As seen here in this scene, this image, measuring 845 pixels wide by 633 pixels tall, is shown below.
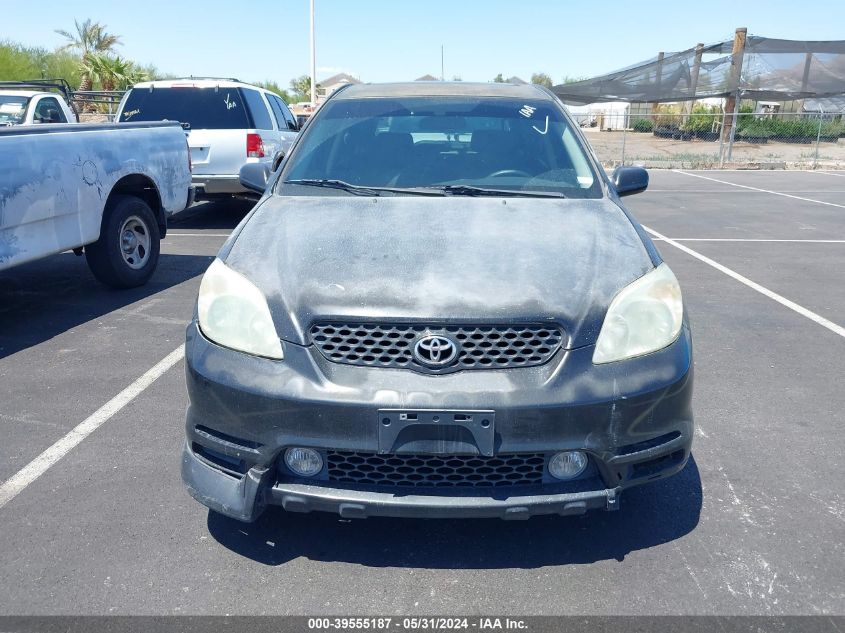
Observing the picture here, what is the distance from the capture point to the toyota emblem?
262 centimetres

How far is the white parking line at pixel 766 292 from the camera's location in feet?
20.1

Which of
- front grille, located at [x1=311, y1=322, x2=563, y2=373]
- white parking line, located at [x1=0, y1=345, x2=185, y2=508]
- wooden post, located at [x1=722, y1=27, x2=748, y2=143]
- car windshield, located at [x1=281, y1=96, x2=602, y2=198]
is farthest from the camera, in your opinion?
wooden post, located at [x1=722, y1=27, x2=748, y2=143]

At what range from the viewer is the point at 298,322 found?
273cm

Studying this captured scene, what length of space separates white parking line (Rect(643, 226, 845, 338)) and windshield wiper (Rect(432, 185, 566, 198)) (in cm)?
334

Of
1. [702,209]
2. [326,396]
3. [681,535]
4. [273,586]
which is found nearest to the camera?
[326,396]

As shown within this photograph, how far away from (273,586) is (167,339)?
10.7 ft

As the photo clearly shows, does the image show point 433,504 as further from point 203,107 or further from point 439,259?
point 203,107

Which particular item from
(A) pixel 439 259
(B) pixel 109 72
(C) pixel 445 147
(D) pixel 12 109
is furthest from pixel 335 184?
(B) pixel 109 72

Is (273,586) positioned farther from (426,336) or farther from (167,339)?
(167,339)

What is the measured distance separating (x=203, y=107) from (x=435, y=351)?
9.47m

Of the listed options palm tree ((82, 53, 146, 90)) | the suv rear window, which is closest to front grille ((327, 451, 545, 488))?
the suv rear window

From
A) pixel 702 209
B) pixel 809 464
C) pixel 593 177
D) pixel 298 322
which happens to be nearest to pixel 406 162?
pixel 593 177

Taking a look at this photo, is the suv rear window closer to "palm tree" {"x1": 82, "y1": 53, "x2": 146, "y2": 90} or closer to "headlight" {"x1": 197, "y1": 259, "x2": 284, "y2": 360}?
"headlight" {"x1": 197, "y1": 259, "x2": 284, "y2": 360}

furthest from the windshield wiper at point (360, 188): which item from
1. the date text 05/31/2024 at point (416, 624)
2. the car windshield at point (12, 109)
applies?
the car windshield at point (12, 109)
